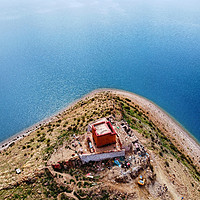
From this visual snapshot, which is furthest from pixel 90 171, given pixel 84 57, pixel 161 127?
pixel 84 57

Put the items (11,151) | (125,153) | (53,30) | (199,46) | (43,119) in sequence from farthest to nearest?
1. (53,30)
2. (199,46)
3. (43,119)
4. (11,151)
5. (125,153)

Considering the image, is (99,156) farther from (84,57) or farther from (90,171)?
(84,57)

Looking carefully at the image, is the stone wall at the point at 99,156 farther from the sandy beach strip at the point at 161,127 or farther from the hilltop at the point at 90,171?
the sandy beach strip at the point at 161,127

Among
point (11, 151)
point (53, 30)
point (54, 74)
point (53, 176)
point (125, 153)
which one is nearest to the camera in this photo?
point (53, 176)

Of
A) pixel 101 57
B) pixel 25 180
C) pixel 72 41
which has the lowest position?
pixel 25 180

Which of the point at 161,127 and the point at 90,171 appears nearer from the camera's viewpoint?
the point at 90,171

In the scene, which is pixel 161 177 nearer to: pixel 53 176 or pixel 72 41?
pixel 53 176

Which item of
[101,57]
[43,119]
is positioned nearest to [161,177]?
[43,119]
